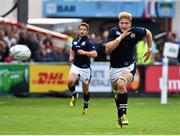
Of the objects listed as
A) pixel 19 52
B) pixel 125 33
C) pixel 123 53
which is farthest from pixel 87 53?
pixel 19 52

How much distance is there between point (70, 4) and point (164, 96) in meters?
17.1

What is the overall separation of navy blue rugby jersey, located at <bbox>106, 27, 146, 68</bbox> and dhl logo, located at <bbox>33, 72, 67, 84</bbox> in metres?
10.1

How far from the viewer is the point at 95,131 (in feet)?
46.9

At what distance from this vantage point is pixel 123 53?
15.4 m

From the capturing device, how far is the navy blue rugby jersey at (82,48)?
1967 centimetres

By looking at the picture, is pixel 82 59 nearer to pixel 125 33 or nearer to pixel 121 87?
pixel 121 87

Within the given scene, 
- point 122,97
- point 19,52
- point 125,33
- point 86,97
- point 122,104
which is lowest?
point 86,97

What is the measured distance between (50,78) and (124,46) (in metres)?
10.5

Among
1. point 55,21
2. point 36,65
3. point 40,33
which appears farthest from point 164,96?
point 55,21

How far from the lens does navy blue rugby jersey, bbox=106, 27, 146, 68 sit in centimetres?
1523

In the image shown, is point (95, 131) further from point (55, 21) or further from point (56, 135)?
point (55, 21)

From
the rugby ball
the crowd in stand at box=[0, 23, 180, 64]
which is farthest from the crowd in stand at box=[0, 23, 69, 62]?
the rugby ball

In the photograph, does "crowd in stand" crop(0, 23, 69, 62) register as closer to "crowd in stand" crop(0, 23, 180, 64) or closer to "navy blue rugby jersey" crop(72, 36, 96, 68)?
"crowd in stand" crop(0, 23, 180, 64)

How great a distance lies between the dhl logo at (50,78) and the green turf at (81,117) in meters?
0.71
